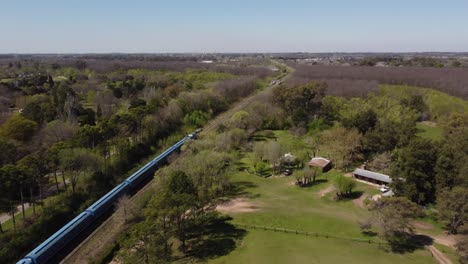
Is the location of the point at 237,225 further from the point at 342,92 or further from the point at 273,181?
the point at 342,92

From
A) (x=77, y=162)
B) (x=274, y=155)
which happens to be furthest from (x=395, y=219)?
(x=77, y=162)

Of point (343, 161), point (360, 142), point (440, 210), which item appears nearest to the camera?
point (440, 210)

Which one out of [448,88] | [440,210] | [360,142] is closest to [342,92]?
[448,88]

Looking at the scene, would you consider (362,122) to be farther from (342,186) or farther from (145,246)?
(145,246)

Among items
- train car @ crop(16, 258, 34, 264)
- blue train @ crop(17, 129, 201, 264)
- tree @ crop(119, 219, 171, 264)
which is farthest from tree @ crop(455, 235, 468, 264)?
train car @ crop(16, 258, 34, 264)

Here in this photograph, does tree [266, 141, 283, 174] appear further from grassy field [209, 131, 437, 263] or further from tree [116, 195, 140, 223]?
tree [116, 195, 140, 223]

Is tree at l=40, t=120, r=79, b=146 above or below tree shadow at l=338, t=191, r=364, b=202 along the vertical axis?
above
